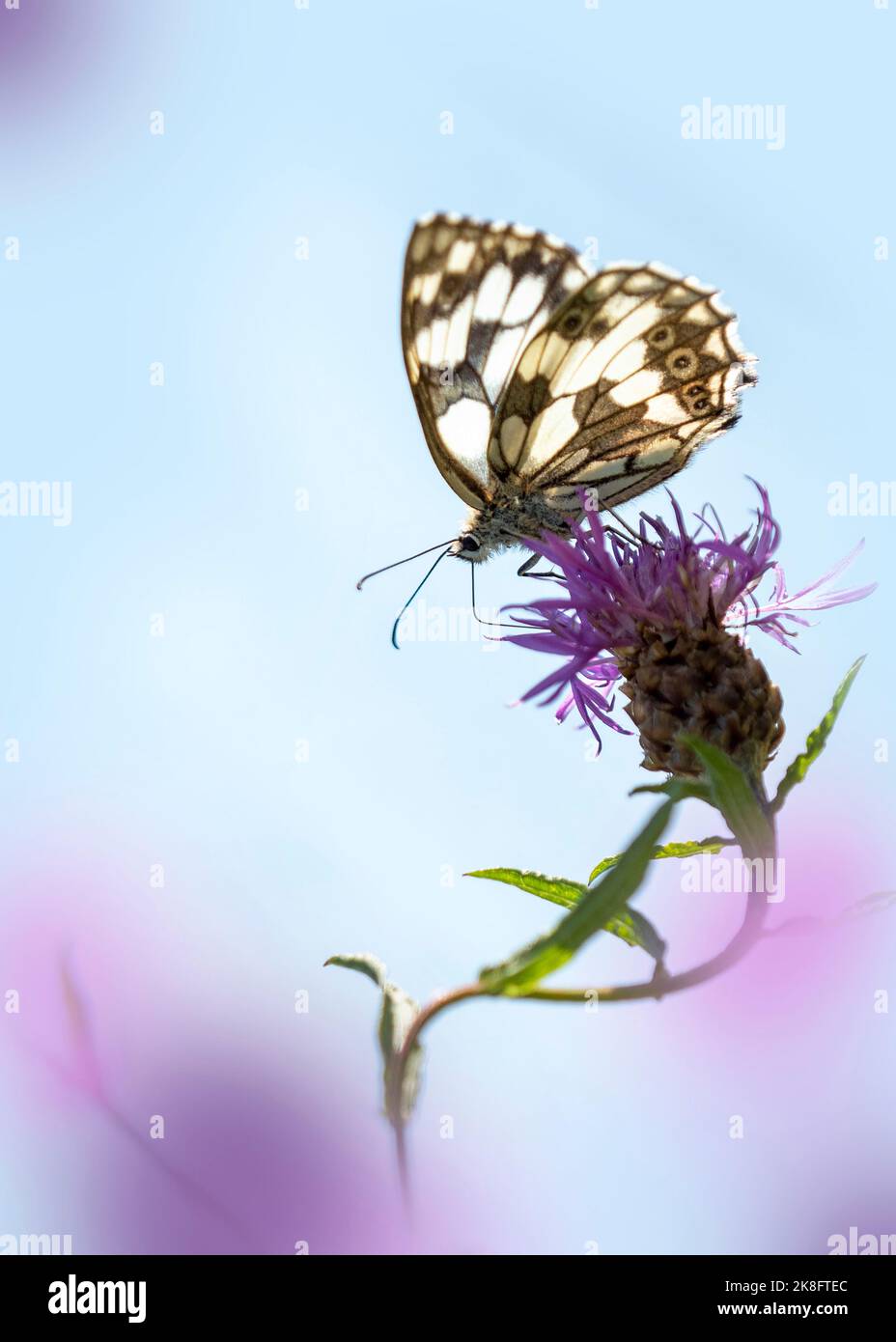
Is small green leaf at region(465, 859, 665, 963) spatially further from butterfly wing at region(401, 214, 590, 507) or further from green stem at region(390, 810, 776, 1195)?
butterfly wing at region(401, 214, 590, 507)

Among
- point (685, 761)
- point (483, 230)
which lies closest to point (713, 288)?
point (483, 230)

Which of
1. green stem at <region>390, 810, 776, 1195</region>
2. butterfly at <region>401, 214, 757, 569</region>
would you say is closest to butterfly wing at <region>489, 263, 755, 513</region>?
butterfly at <region>401, 214, 757, 569</region>

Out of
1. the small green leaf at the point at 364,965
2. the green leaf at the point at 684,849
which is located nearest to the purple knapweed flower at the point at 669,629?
the green leaf at the point at 684,849

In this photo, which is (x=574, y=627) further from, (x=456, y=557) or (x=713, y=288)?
(x=713, y=288)

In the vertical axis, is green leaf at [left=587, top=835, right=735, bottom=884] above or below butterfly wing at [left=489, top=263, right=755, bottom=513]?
below

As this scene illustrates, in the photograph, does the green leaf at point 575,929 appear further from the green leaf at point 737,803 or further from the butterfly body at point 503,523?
the butterfly body at point 503,523
